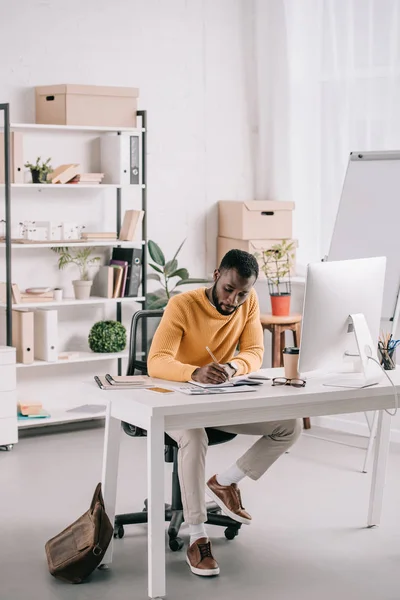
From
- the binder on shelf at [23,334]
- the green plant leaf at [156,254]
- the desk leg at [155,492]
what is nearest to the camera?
the desk leg at [155,492]

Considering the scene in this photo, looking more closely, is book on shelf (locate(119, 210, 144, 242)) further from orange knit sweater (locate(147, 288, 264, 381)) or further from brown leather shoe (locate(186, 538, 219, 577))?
brown leather shoe (locate(186, 538, 219, 577))

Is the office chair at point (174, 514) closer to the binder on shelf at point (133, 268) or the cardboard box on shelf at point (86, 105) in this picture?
the binder on shelf at point (133, 268)

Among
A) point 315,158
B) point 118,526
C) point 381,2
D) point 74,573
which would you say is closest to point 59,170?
point 315,158

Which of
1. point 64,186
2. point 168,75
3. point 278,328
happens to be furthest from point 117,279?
point 168,75

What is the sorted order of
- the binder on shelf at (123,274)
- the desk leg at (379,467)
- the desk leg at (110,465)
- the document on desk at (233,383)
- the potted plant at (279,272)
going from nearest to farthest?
the document on desk at (233,383)
the desk leg at (110,465)
the desk leg at (379,467)
the potted plant at (279,272)
the binder on shelf at (123,274)

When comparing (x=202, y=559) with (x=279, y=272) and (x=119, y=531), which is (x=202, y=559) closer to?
(x=119, y=531)

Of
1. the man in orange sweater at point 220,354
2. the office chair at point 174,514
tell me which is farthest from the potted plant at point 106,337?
the man in orange sweater at point 220,354

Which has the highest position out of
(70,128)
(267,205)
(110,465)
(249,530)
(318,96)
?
(318,96)

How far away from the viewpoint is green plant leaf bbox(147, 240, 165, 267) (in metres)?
5.96

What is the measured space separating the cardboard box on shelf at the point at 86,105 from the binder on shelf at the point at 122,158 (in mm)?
95

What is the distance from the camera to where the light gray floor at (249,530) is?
331 centimetres

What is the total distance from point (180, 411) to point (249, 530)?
1.06 meters

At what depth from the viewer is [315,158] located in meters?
6.06

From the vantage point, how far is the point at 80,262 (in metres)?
5.86
